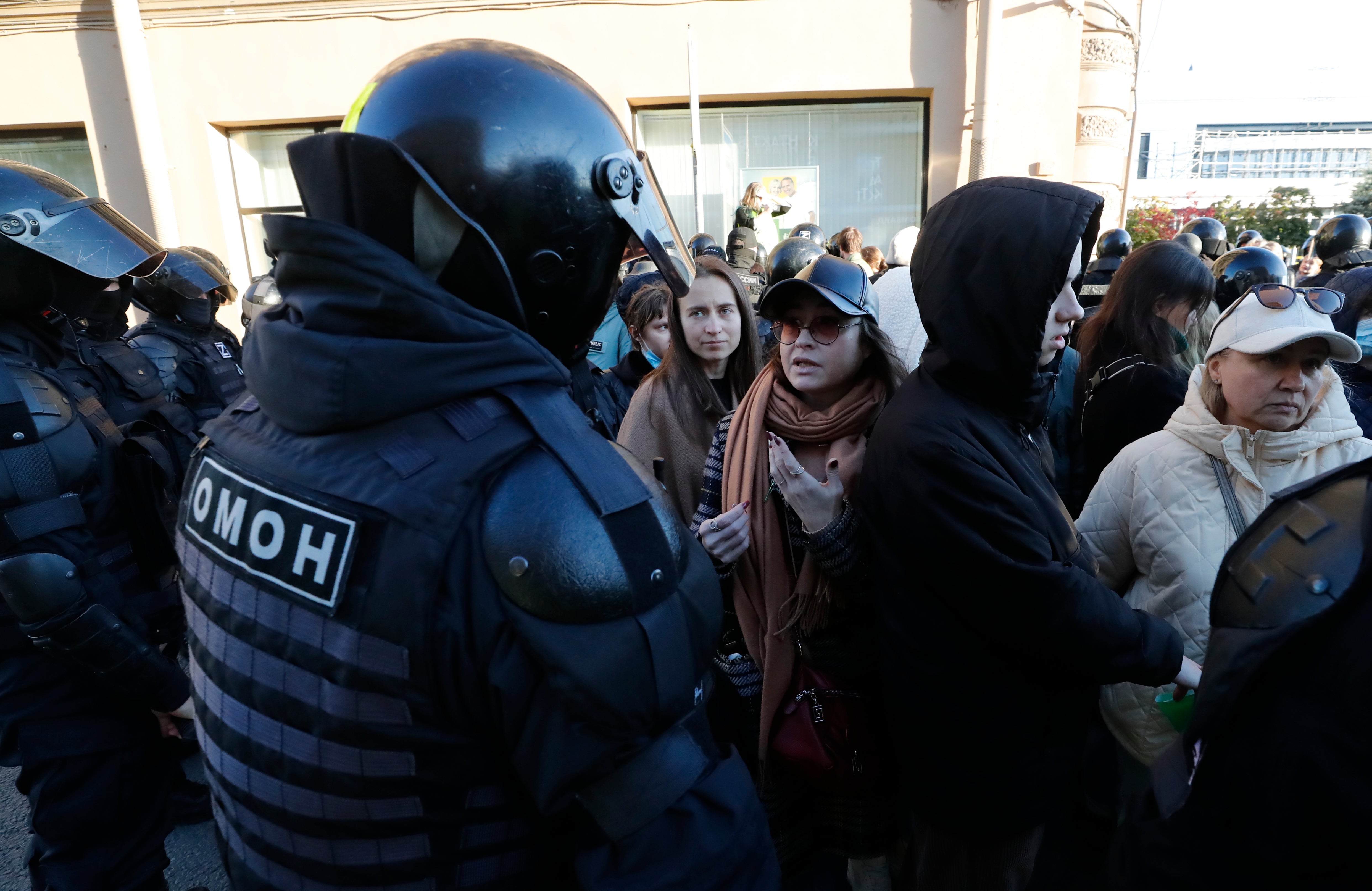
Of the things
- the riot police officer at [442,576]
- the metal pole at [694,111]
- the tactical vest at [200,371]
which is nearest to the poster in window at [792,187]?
the metal pole at [694,111]

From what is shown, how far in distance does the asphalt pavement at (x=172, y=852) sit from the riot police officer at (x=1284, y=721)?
2855 mm

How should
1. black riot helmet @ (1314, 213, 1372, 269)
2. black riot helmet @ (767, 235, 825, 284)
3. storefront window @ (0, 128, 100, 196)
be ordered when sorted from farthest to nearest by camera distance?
storefront window @ (0, 128, 100, 196)
black riot helmet @ (1314, 213, 1372, 269)
black riot helmet @ (767, 235, 825, 284)

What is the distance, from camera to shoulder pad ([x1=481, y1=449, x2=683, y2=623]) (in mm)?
810

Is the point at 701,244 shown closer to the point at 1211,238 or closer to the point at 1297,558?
the point at 1297,558

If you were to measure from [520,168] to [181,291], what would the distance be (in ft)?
13.0

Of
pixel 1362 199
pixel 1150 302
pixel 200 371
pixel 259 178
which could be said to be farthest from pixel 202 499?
pixel 1362 199

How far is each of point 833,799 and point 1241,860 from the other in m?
1.30

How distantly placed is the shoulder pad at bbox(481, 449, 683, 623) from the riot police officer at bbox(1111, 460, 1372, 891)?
671mm

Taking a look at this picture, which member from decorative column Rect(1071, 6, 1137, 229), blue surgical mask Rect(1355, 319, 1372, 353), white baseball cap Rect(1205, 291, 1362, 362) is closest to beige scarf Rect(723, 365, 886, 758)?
white baseball cap Rect(1205, 291, 1362, 362)

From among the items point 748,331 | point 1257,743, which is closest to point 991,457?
point 1257,743

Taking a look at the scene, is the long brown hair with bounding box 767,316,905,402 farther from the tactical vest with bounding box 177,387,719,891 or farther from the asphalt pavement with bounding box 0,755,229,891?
the asphalt pavement with bounding box 0,755,229,891

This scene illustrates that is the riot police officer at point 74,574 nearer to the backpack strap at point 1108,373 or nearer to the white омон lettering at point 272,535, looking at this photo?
the white омон lettering at point 272,535

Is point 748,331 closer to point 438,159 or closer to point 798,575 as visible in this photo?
point 798,575

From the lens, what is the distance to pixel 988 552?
60.1 inches
